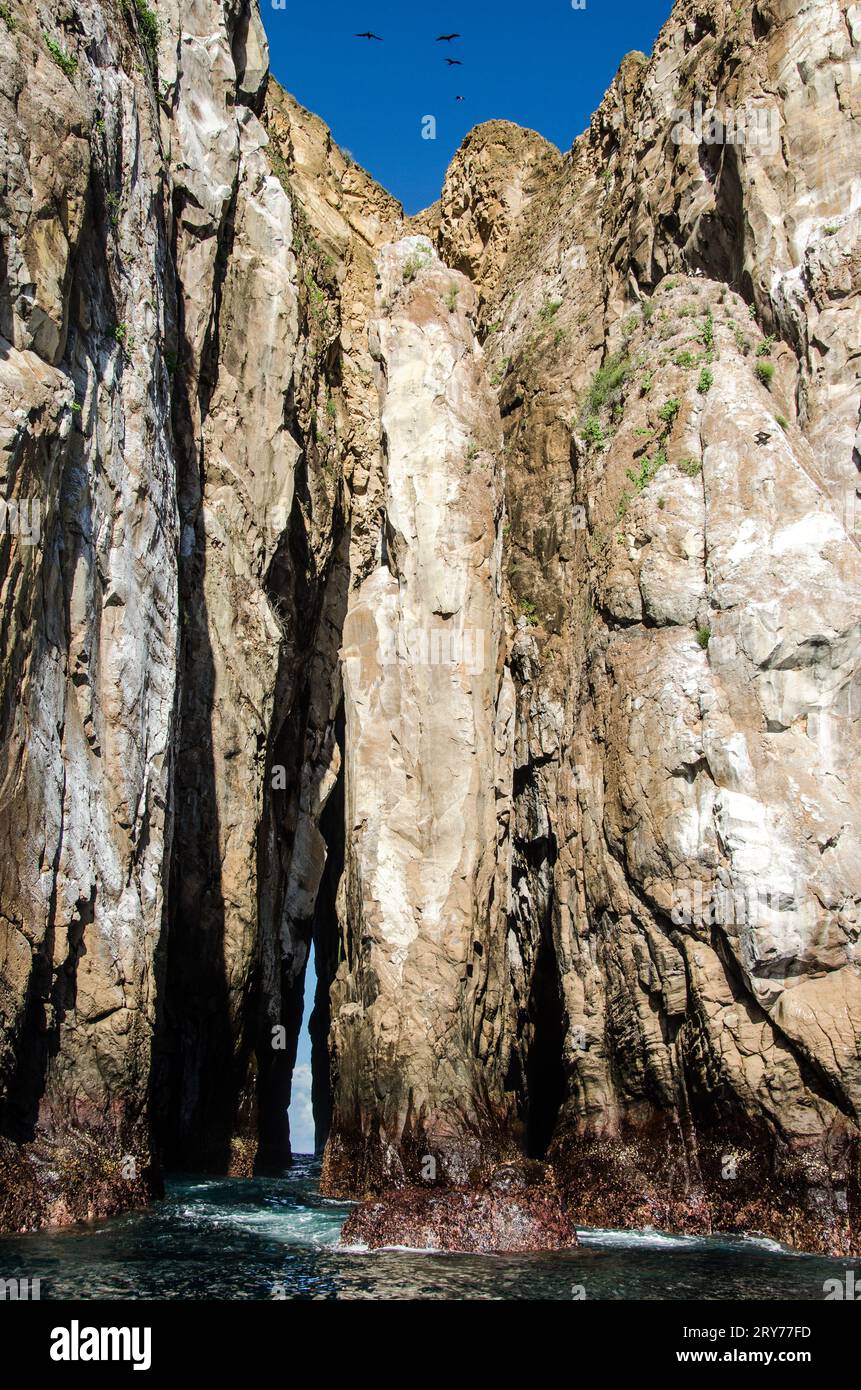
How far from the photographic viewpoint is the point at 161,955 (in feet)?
69.1

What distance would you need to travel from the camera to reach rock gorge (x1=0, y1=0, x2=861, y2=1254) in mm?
17250

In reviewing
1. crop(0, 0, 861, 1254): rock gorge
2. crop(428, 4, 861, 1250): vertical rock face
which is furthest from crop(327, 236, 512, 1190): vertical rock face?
crop(428, 4, 861, 1250): vertical rock face

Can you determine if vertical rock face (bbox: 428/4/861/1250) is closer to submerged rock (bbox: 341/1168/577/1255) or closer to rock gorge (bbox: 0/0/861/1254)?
rock gorge (bbox: 0/0/861/1254)

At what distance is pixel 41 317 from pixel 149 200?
7867 mm

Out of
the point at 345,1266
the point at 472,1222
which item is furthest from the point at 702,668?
the point at 345,1266

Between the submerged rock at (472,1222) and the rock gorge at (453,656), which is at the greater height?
the rock gorge at (453,656)

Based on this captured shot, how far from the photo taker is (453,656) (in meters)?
26.0

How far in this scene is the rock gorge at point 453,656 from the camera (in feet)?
56.6

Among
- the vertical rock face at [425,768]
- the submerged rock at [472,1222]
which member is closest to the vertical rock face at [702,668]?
the vertical rock face at [425,768]

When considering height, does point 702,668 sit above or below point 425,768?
above

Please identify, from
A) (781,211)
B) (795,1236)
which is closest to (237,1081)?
(795,1236)

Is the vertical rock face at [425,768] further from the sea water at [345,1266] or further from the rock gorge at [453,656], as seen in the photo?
the sea water at [345,1266]

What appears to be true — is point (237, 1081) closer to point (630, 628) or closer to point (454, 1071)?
point (454, 1071)

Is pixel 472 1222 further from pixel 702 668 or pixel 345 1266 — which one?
pixel 702 668
